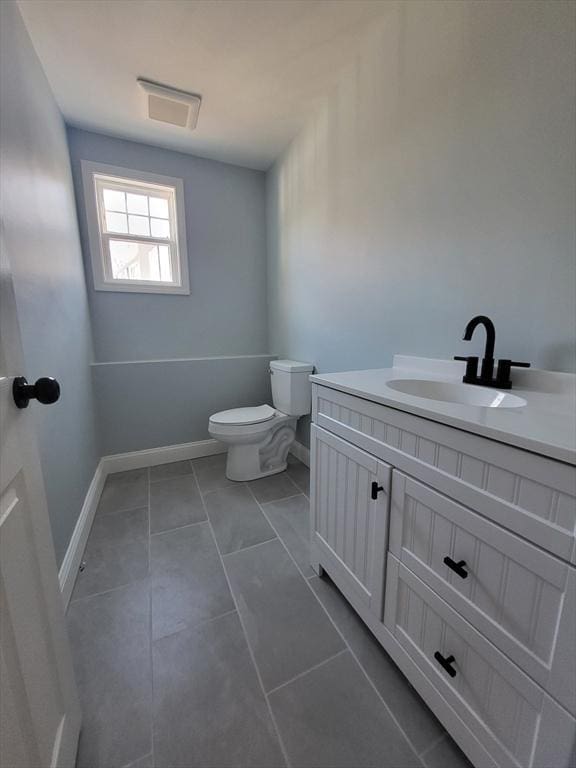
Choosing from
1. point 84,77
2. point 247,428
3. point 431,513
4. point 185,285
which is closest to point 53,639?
point 431,513

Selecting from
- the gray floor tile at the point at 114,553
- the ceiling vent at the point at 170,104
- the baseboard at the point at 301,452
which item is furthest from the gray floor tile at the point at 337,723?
the ceiling vent at the point at 170,104

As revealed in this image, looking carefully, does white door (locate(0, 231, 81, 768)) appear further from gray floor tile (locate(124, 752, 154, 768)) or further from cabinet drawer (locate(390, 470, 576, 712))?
cabinet drawer (locate(390, 470, 576, 712))

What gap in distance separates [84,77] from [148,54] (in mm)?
416

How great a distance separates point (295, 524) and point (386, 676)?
791mm

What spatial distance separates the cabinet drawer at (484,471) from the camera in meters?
0.50

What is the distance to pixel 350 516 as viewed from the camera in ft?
3.48

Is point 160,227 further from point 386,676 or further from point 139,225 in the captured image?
point 386,676

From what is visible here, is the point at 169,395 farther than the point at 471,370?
Yes

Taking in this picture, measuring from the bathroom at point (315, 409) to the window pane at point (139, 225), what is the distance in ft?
0.13

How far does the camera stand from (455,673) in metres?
0.72

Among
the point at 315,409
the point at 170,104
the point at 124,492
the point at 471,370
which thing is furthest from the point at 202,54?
the point at 124,492

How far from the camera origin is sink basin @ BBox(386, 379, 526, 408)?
3.07ft

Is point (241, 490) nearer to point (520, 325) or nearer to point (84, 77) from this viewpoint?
point (520, 325)

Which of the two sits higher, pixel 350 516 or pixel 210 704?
pixel 350 516
